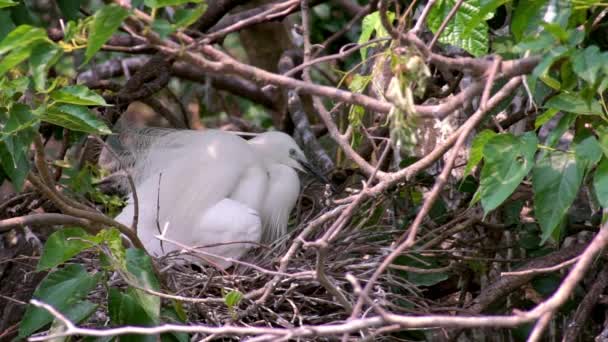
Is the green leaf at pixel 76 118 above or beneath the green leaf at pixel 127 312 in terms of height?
above

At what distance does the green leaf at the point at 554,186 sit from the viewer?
1.45 meters

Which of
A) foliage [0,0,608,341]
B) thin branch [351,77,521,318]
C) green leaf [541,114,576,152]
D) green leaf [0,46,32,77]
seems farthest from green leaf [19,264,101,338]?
green leaf [541,114,576,152]

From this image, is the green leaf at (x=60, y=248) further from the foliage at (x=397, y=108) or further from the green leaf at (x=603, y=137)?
the green leaf at (x=603, y=137)

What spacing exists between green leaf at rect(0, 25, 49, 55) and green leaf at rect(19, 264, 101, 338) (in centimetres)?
45

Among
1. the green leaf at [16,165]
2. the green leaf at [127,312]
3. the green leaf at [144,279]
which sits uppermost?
the green leaf at [16,165]

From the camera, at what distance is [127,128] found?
2.62 metres

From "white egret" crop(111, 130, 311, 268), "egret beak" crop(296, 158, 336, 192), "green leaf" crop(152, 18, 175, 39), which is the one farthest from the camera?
"egret beak" crop(296, 158, 336, 192)

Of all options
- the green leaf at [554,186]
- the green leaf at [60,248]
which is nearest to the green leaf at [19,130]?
the green leaf at [60,248]

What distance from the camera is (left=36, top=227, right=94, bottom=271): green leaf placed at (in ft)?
5.07

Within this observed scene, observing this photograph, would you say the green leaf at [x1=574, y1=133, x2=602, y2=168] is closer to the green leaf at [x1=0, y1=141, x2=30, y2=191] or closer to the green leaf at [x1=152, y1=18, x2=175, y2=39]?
the green leaf at [x1=152, y1=18, x2=175, y2=39]

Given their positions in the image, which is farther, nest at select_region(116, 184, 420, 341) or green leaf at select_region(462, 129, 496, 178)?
nest at select_region(116, 184, 420, 341)

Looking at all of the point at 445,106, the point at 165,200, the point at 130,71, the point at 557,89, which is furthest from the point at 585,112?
the point at 130,71

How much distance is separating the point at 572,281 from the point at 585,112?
363 mm

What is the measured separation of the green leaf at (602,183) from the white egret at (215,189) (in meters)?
1.01
